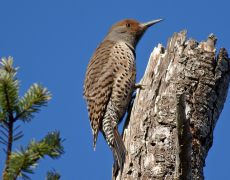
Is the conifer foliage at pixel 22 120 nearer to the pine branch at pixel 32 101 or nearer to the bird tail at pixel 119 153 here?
the pine branch at pixel 32 101

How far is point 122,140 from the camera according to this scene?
18.5 feet

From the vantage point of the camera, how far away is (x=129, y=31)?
785 cm

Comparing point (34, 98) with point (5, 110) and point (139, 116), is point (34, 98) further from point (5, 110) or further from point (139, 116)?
point (139, 116)

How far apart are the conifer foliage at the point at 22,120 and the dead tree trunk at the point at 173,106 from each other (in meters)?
1.99

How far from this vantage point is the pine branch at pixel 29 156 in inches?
109

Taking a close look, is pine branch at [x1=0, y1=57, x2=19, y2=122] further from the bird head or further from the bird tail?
the bird head

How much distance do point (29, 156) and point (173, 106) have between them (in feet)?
8.52

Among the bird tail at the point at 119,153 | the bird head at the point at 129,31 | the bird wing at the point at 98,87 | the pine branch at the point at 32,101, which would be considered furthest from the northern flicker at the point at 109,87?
the pine branch at the point at 32,101

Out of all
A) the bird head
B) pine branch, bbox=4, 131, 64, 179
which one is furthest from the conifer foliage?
the bird head

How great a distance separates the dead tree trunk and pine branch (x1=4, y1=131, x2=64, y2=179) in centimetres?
206

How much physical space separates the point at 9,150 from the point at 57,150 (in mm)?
291

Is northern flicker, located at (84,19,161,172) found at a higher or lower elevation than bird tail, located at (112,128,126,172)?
higher

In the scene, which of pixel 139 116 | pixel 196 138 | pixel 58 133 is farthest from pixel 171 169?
pixel 58 133

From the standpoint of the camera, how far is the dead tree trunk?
502cm
